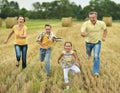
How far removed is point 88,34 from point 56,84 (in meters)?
2.07

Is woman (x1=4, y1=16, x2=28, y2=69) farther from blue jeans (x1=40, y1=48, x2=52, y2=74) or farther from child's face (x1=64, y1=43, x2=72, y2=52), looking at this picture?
child's face (x1=64, y1=43, x2=72, y2=52)

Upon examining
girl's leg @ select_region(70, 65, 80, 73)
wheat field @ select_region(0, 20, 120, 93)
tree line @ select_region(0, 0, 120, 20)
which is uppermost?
girl's leg @ select_region(70, 65, 80, 73)

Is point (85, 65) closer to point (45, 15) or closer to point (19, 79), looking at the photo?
point (19, 79)

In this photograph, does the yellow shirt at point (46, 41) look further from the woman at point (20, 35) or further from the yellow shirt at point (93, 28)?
the yellow shirt at point (93, 28)

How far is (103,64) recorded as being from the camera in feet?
37.9

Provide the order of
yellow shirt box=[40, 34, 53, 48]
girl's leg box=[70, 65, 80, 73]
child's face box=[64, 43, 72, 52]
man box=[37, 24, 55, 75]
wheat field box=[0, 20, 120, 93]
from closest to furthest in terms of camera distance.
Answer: wheat field box=[0, 20, 120, 93] < child's face box=[64, 43, 72, 52] < girl's leg box=[70, 65, 80, 73] < man box=[37, 24, 55, 75] < yellow shirt box=[40, 34, 53, 48]

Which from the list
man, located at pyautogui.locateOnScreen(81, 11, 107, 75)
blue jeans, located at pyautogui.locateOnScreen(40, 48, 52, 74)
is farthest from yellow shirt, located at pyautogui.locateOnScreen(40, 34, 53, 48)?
man, located at pyautogui.locateOnScreen(81, 11, 107, 75)

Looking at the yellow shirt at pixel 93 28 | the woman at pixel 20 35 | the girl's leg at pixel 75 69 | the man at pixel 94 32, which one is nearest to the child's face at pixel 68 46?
the girl's leg at pixel 75 69

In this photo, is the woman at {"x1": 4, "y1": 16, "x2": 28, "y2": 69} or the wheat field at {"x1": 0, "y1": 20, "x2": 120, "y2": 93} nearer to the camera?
the wheat field at {"x1": 0, "y1": 20, "x2": 120, "y2": 93}

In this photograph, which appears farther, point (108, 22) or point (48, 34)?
point (108, 22)

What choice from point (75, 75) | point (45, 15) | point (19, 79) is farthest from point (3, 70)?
point (45, 15)

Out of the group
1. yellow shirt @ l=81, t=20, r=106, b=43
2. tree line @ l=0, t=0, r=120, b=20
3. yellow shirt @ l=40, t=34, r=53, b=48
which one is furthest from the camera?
tree line @ l=0, t=0, r=120, b=20

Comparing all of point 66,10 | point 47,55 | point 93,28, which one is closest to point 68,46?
point 47,55

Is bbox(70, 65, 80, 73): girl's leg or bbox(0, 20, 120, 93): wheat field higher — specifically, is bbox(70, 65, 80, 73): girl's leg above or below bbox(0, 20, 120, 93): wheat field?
above
